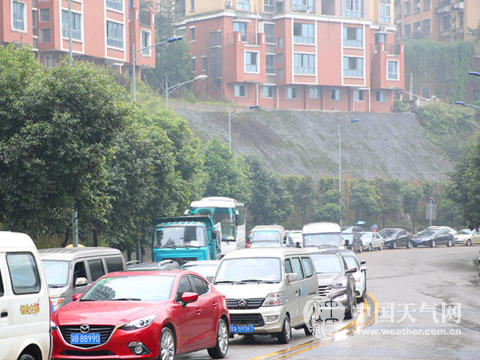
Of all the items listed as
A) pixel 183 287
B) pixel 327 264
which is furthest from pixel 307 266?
pixel 183 287

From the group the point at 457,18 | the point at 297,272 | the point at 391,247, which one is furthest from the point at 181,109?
the point at 297,272

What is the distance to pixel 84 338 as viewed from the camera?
12.0 m

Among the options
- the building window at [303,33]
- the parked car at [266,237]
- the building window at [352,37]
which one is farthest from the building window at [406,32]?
the parked car at [266,237]

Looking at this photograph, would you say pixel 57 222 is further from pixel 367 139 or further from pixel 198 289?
pixel 367 139

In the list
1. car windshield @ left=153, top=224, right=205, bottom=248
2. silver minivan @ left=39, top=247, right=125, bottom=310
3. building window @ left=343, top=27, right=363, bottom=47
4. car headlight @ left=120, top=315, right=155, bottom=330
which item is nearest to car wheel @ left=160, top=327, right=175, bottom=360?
car headlight @ left=120, top=315, right=155, bottom=330

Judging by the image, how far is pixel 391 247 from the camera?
218ft

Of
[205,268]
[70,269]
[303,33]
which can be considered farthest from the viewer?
[303,33]

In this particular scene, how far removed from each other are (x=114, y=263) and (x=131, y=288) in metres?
4.96

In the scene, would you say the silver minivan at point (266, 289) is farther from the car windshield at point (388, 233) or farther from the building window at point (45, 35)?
the building window at point (45, 35)

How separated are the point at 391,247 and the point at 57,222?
44.3m

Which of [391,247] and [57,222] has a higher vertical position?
[57,222]

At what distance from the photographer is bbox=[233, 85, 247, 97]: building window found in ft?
317

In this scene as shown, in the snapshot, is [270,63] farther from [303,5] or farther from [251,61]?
[303,5]

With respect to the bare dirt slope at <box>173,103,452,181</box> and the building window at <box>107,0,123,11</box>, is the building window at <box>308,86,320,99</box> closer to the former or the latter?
the bare dirt slope at <box>173,103,452,181</box>
